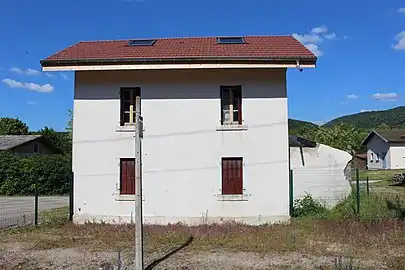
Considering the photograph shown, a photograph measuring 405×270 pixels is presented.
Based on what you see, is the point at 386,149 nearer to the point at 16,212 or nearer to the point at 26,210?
the point at 26,210

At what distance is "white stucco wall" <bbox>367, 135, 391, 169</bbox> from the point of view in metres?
56.0

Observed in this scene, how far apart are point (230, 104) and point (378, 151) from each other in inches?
2010

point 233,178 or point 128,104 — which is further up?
point 128,104

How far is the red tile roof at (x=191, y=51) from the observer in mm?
14094

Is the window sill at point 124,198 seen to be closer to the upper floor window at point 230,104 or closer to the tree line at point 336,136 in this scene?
the upper floor window at point 230,104

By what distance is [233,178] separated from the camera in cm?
1461

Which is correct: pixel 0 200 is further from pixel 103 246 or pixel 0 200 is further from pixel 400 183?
pixel 400 183

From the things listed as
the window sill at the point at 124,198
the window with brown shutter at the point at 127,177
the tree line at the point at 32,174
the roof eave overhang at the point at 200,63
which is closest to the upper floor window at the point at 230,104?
the roof eave overhang at the point at 200,63

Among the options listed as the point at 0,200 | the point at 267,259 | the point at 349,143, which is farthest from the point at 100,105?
the point at 349,143

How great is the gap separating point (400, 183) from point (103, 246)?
91.1ft

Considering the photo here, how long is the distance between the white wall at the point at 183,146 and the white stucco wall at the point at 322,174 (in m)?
1.83

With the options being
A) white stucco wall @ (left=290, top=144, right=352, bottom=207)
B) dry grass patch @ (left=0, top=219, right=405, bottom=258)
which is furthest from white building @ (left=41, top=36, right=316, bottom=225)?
white stucco wall @ (left=290, top=144, right=352, bottom=207)

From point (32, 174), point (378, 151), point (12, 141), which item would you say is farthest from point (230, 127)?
point (378, 151)

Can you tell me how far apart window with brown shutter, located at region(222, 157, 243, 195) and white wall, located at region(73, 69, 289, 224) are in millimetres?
187
